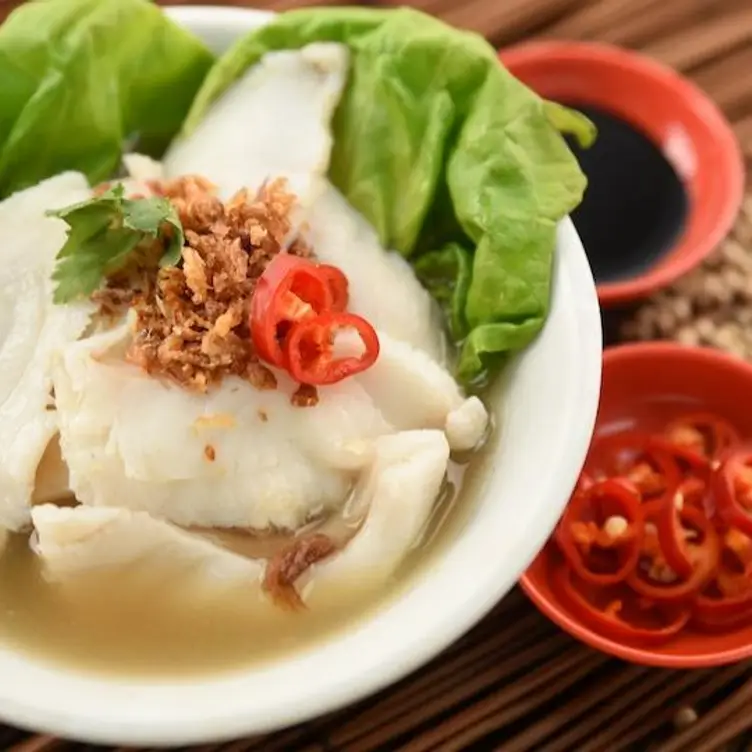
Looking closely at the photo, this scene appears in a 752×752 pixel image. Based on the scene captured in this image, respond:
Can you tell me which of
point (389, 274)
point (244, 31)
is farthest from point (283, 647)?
point (244, 31)

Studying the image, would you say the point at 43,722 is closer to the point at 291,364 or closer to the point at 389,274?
the point at 291,364

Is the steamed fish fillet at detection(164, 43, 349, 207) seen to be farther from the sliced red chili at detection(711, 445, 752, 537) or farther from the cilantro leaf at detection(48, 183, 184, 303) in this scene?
the sliced red chili at detection(711, 445, 752, 537)

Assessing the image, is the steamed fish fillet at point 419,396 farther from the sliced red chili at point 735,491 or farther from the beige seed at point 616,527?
the sliced red chili at point 735,491

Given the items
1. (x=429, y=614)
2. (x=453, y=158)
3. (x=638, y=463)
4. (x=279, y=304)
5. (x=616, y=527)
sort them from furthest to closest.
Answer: (x=638, y=463) → (x=616, y=527) → (x=453, y=158) → (x=279, y=304) → (x=429, y=614)

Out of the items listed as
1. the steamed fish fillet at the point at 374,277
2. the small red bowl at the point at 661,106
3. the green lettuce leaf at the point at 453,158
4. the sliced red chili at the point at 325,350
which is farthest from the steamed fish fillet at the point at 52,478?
the small red bowl at the point at 661,106

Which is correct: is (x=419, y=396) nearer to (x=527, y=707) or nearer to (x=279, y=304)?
(x=279, y=304)

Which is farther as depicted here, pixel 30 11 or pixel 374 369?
pixel 30 11

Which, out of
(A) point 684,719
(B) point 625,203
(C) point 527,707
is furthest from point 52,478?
(B) point 625,203

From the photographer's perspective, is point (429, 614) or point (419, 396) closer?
point (429, 614)
